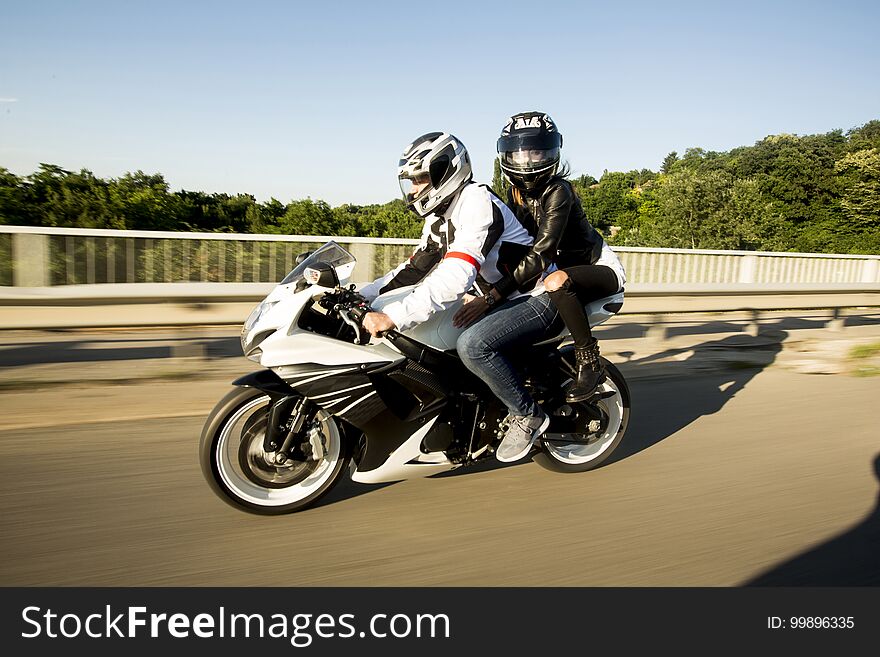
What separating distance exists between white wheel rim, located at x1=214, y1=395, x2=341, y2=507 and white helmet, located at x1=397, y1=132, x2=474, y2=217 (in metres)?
1.14

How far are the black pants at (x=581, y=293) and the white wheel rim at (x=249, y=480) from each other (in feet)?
4.44

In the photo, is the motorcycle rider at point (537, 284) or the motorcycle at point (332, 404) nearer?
the motorcycle at point (332, 404)

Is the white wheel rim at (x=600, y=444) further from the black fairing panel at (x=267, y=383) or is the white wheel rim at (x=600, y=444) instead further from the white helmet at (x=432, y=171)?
the black fairing panel at (x=267, y=383)

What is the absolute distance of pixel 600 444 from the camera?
4547mm

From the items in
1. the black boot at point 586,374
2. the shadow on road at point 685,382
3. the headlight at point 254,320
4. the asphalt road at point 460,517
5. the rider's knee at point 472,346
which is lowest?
the asphalt road at point 460,517

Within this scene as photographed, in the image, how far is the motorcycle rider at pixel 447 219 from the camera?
351 cm

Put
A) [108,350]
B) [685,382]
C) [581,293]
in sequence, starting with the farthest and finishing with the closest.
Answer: [108,350]
[685,382]
[581,293]

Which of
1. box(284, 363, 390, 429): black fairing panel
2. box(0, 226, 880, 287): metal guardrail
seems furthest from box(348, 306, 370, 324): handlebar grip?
box(0, 226, 880, 287): metal guardrail

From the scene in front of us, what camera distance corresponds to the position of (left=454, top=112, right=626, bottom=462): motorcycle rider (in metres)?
3.86

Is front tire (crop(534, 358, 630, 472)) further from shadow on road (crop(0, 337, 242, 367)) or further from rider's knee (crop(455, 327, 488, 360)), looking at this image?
shadow on road (crop(0, 337, 242, 367))

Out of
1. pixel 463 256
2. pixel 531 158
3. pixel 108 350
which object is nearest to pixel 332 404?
pixel 463 256

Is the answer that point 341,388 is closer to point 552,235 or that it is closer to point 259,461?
point 259,461

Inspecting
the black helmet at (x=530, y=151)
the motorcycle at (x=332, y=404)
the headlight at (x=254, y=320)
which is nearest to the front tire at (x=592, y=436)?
the motorcycle at (x=332, y=404)

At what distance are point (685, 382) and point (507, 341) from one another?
3530mm
